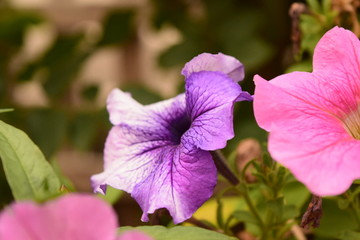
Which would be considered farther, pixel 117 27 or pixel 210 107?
pixel 117 27

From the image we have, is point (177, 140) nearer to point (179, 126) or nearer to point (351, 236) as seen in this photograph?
point (179, 126)

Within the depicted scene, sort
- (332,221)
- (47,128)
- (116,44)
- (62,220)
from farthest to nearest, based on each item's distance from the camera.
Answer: (116,44), (47,128), (332,221), (62,220)

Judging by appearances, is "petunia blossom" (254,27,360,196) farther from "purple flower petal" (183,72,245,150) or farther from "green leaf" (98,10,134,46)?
"green leaf" (98,10,134,46)

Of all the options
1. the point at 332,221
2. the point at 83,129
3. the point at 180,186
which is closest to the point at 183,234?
the point at 180,186

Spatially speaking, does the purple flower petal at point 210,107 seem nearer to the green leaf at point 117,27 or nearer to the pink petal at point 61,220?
the pink petal at point 61,220

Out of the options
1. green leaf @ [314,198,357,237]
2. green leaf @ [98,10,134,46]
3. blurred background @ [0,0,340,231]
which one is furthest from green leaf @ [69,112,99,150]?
green leaf @ [314,198,357,237]

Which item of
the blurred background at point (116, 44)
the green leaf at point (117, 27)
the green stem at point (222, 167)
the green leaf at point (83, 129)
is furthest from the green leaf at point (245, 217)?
the green leaf at point (117, 27)

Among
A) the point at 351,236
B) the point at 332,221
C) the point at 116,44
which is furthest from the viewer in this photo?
the point at 116,44
